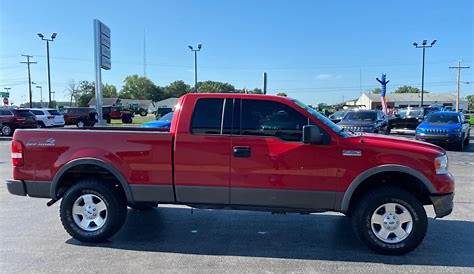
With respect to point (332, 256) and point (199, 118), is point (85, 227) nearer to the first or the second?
point (199, 118)

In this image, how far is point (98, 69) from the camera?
1498cm

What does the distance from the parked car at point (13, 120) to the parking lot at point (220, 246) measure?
2103 cm

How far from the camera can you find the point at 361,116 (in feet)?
68.8

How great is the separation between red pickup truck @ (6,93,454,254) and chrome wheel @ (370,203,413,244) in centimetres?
1

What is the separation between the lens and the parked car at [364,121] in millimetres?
19203

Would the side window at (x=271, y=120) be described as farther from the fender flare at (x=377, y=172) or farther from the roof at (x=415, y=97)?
the roof at (x=415, y=97)

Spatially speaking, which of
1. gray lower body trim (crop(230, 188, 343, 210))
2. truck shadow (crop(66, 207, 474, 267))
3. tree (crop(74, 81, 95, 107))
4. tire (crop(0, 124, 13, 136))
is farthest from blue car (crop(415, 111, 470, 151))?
tree (crop(74, 81, 95, 107))

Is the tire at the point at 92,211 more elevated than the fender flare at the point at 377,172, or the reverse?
the fender flare at the point at 377,172

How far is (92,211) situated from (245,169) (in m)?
2.03

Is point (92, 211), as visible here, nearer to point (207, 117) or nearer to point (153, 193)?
point (153, 193)

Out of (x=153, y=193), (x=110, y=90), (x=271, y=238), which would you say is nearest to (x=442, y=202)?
(x=271, y=238)

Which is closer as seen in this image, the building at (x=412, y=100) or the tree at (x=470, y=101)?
the building at (x=412, y=100)

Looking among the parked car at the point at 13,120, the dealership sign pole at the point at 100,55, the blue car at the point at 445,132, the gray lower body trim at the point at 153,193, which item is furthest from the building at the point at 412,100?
the gray lower body trim at the point at 153,193

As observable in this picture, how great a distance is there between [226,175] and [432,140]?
15177 mm
